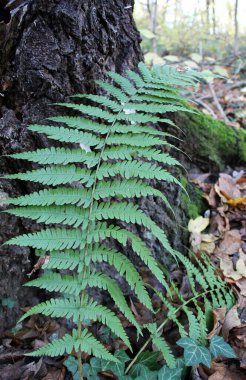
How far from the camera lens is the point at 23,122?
2.04m

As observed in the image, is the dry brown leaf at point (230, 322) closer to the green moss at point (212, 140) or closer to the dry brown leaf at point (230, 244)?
the dry brown leaf at point (230, 244)

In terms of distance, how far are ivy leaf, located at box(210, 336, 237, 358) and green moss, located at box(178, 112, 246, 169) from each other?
1.74 m

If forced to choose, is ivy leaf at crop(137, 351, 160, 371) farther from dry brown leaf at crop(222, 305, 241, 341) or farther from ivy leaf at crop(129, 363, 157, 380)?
dry brown leaf at crop(222, 305, 241, 341)

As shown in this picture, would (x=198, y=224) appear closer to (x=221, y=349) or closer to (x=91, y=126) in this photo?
(x=221, y=349)

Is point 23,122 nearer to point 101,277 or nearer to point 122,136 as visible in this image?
point 122,136

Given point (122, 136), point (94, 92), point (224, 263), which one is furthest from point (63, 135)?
point (224, 263)

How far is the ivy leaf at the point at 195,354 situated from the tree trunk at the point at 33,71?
41.5 inches

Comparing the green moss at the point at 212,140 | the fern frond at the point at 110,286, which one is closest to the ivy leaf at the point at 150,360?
the fern frond at the point at 110,286

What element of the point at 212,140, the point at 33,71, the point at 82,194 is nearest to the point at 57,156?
the point at 82,194

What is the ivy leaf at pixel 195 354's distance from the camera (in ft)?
5.78

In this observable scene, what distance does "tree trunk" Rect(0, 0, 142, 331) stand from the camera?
1.98 m

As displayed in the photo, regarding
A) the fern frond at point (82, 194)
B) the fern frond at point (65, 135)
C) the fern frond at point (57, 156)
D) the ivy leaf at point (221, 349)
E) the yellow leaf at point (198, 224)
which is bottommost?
the ivy leaf at point (221, 349)

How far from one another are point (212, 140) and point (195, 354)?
2102mm

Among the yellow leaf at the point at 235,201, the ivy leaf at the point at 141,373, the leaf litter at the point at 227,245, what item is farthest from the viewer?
the yellow leaf at the point at 235,201
